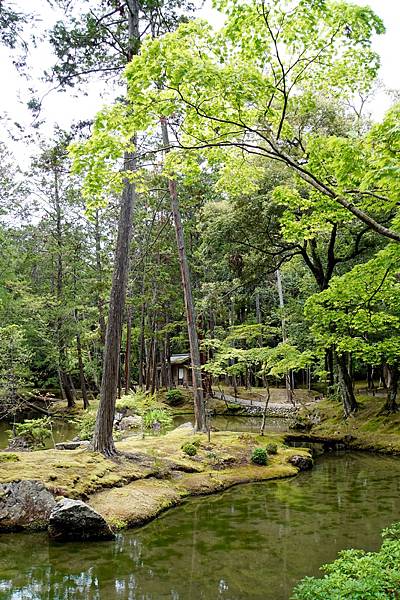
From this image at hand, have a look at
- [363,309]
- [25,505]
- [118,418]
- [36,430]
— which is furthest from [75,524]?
[118,418]

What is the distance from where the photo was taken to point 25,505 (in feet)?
23.6

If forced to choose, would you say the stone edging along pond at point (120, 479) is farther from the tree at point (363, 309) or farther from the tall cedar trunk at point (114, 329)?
the tree at point (363, 309)

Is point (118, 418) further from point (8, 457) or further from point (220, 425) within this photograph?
point (8, 457)

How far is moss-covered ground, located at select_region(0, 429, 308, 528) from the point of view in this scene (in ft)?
25.3

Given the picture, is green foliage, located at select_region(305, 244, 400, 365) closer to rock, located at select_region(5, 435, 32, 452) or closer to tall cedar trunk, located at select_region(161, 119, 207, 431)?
tall cedar trunk, located at select_region(161, 119, 207, 431)

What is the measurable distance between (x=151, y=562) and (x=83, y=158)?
5076 mm

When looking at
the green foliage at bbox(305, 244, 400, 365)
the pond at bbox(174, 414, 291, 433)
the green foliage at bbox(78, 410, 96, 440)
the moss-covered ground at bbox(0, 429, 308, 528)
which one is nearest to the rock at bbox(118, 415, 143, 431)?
the pond at bbox(174, 414, 291, 433)

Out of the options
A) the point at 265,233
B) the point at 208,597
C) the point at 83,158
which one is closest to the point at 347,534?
the point at 208,597

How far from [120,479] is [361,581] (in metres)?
5.81

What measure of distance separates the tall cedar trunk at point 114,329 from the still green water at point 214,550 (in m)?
2.29

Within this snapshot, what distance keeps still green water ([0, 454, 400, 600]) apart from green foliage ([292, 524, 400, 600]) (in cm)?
120

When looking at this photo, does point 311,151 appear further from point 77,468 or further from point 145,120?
point 77,468

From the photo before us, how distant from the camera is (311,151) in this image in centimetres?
512

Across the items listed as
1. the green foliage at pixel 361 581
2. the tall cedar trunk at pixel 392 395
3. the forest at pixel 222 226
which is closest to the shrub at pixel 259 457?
the forest at pixel 222 226
